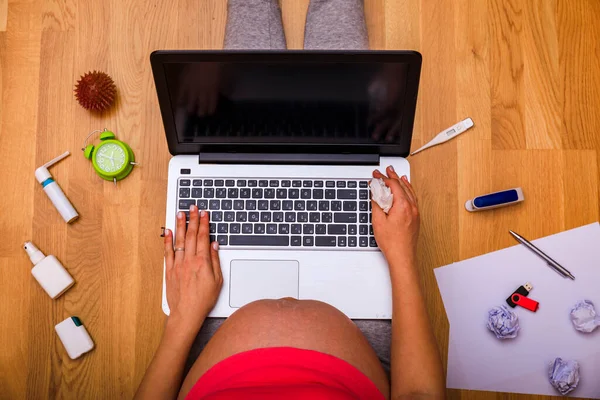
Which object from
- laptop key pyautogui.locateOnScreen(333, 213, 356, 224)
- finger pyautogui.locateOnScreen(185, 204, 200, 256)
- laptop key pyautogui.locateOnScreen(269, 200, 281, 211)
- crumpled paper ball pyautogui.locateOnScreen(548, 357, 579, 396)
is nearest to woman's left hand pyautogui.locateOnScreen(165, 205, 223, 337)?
finger pyautogui.locateOnScreen(185, 204, 200, 256)

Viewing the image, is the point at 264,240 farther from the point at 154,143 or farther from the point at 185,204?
the point at 154,143

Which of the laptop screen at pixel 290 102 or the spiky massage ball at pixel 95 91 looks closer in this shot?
the laptop screen at pixel 290 102

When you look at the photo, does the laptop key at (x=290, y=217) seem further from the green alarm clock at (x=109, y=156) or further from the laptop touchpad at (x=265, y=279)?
the green alarm clock at (x=109, y=156)

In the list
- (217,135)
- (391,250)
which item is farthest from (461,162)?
(217,135)

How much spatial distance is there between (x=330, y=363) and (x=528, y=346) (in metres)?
0.39

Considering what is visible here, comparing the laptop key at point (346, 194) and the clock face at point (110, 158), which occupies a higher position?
the clock face at point (110, 158)

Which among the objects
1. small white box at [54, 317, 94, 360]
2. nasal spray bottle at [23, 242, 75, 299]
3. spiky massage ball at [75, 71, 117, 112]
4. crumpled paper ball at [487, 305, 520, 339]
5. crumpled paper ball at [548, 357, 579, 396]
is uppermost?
spiky massage ball at [75, 71, 117, 112]

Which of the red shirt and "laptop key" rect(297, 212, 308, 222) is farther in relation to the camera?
"laptop key" rect(297, 212, 308, 222)

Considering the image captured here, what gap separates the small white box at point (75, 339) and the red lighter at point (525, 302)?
0.74 meters

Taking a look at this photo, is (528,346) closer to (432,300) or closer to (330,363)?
(432,300)

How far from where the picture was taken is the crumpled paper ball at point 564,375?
76 cm

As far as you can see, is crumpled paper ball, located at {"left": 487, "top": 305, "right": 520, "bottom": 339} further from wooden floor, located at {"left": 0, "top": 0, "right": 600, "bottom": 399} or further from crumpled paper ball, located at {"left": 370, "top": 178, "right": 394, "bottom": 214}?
crumpled paper ball, located at {"left": 370, "top": 178, "right": 394, "bottom": 214}

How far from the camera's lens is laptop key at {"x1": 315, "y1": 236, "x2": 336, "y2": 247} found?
2.45 ft

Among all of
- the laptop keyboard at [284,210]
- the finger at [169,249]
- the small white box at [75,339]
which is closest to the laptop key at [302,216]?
the laptop keyboard at [284,210]
